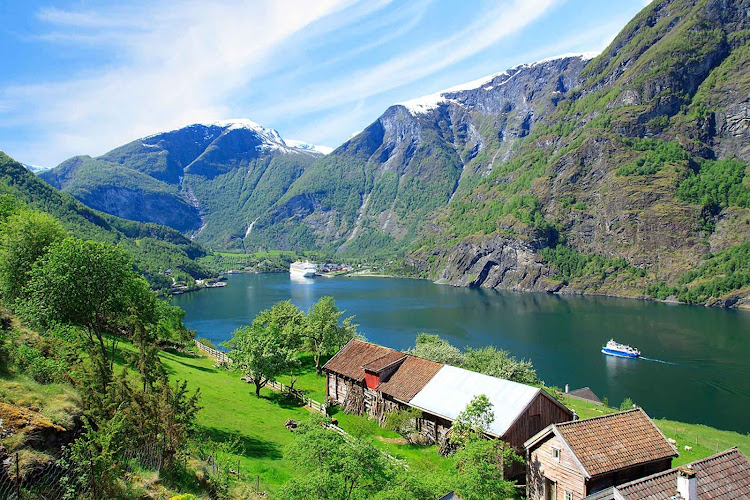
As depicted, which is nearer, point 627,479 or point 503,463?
point 627,479

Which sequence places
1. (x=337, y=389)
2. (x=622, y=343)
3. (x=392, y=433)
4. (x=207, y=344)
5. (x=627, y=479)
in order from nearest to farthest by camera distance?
(x=627, y=479), (x=392, y=433), (x=337, y=389), (x=207, y=344), (x=622, y=343)

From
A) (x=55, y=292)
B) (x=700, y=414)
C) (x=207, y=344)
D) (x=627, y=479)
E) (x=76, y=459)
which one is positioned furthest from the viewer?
(x=207, y=344)

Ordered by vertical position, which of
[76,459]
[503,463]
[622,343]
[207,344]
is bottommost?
[622,343]

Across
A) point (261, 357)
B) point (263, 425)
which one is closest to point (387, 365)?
point (263, 425)

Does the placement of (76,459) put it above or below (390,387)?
above

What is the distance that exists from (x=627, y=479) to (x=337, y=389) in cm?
2605

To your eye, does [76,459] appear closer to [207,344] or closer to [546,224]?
[207,344]

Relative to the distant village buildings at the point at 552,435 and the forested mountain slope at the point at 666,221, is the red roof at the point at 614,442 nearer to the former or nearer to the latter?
the distant village buildings at the point at 552,435

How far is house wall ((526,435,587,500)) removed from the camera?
72.0 ft

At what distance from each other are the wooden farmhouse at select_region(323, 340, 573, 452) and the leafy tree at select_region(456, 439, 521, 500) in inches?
173

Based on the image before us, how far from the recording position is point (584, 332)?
98.1 metres

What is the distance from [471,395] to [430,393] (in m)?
3.64

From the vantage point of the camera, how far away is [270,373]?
39.5 meters

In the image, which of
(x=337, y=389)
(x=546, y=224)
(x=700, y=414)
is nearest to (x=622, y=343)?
(x=700, y=414)
